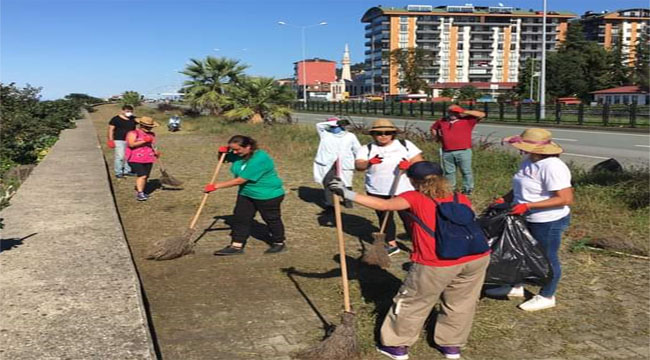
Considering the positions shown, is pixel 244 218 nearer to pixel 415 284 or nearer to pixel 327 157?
Result: pixel 327 157

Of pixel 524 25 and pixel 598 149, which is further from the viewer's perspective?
pixel 524 25

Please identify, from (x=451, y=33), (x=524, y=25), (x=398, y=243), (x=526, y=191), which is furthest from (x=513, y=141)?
(x=524, y=25)

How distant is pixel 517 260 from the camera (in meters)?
4.06

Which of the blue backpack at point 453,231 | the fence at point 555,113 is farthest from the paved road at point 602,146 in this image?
the blue backpack at point 453,231

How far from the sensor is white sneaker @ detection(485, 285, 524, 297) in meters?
4.61

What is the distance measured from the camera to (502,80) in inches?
5399

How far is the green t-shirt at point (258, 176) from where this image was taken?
5.44 m

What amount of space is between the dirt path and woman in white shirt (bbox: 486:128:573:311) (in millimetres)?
453

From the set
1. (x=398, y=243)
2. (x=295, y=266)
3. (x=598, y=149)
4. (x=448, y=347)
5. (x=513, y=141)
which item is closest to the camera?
(x=448, y=347)

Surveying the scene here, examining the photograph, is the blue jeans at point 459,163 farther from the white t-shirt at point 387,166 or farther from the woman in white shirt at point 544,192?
the woman in white shirt at point 544,192

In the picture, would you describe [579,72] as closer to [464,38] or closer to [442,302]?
[464,38]

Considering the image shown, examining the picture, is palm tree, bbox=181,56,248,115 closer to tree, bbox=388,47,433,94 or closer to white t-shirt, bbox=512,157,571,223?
white t-shirt, bbox=512,157,571,223

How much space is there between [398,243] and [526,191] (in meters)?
2.32

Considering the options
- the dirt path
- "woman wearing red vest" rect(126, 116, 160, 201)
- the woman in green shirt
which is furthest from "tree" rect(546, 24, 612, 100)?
the woman in green shirt
